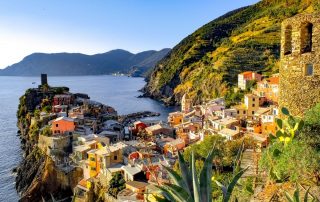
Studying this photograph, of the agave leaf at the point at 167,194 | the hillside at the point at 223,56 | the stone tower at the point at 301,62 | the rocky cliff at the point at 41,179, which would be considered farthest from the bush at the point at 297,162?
the hillside at the point at 223,56

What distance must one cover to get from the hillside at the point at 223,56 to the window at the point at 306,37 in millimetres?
52120

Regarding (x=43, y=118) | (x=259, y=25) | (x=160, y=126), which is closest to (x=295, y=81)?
(x=160, y=126)

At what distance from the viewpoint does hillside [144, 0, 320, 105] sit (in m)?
65.4

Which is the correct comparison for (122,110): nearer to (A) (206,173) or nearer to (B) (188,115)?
(B) (188,115)

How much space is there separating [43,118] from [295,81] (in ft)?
123

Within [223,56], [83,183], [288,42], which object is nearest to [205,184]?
[288,42]

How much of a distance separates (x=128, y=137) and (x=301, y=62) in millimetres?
33283

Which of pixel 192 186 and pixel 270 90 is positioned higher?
pixel 192 186

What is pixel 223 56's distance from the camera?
74250 mm

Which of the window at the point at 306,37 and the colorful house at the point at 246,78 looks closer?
the window at the point at 306,37

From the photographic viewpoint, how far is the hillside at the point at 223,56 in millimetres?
65438

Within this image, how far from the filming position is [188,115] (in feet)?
152

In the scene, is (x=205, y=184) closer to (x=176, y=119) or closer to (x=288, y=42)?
(x=288, y=42)

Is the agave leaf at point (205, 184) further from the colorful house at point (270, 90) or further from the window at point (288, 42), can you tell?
the colorful house at point (270, 90)
